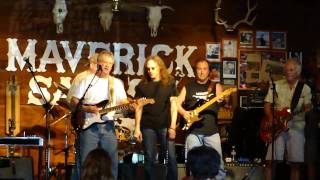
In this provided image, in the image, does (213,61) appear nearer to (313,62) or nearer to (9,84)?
(313,62)

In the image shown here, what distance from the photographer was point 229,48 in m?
12.1

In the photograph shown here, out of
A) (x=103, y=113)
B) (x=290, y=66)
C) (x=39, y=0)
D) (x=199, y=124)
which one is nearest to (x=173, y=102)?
(x=199, y=124)

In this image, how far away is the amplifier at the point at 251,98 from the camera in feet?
39.5

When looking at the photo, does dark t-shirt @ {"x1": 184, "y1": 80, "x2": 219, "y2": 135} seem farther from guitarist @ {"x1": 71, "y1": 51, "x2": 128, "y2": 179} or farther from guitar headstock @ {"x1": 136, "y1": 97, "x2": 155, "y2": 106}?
guitarist @ {"x1": 71, "y1": 51, "x2": 128, "y2": 179}

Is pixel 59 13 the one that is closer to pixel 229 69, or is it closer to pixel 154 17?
pixel 154 17

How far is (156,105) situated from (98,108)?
99 cm

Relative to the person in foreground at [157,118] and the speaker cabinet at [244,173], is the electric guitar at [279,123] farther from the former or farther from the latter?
the person in foreground at [157,118]

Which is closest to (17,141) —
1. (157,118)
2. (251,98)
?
(157,118)

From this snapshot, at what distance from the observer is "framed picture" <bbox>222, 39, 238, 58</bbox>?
39.4ft

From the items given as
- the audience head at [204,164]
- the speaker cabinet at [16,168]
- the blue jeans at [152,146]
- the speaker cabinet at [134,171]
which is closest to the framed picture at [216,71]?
A: the blue jeans at [152,146]

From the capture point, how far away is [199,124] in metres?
9.62

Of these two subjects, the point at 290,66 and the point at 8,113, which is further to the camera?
the point at 8,113

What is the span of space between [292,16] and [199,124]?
12.7 ft

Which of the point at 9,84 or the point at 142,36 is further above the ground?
the point at 142,36
